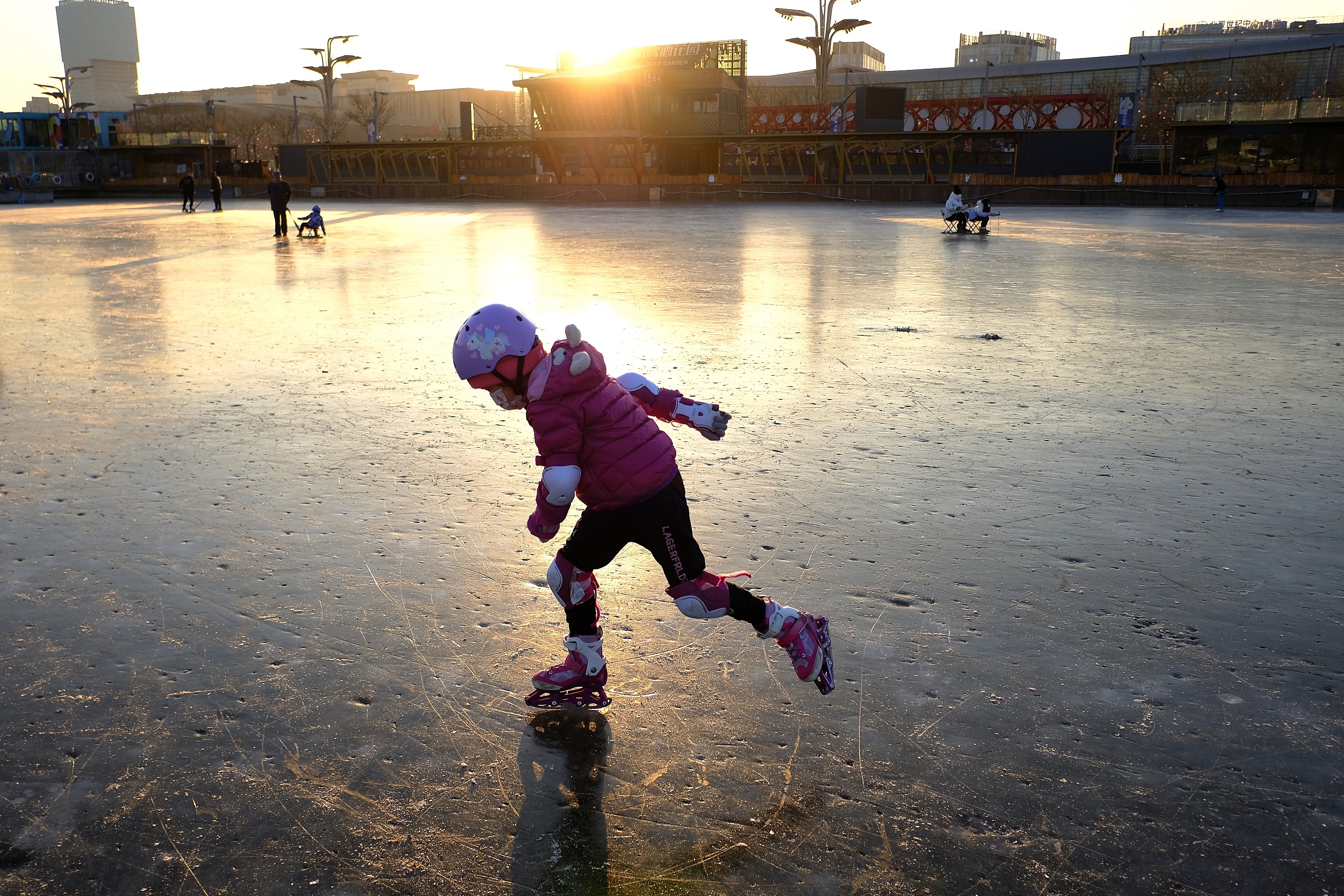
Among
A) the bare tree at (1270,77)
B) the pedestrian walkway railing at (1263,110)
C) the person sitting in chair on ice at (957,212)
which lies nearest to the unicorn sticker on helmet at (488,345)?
the person sitting in chair on ice at (957,212)

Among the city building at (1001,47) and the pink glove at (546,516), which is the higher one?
the city building at (1001,47)

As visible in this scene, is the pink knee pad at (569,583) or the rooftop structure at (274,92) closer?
the pink knee pad at (569,583)

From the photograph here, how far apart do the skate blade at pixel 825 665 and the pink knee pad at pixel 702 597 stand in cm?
34

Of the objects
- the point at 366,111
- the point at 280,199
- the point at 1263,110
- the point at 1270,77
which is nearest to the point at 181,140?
the point at 280,199

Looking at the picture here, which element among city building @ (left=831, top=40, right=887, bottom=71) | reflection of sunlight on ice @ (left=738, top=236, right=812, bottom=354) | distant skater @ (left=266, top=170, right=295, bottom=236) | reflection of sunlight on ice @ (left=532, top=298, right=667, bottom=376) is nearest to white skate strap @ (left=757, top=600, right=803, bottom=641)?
reflection of sunlight on ice @ (left=532, top=298, right=667, bottom=376)

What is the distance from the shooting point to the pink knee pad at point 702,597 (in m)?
3.11

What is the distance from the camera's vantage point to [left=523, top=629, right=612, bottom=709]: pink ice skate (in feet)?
10.5

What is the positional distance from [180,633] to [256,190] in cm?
5722

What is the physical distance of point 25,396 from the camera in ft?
24.1

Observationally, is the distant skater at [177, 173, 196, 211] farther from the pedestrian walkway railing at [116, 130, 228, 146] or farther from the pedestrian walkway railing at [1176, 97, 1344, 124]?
the pedestrian walkway railing at [1176, 97, 1344, 124]

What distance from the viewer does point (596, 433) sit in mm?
3002

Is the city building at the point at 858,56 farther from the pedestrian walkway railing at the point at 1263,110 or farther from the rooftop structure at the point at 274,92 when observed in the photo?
the pedestrian walkway railing at the point at 1263,110

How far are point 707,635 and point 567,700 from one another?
2.40ft

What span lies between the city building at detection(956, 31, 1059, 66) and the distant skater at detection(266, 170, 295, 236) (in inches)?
6146
